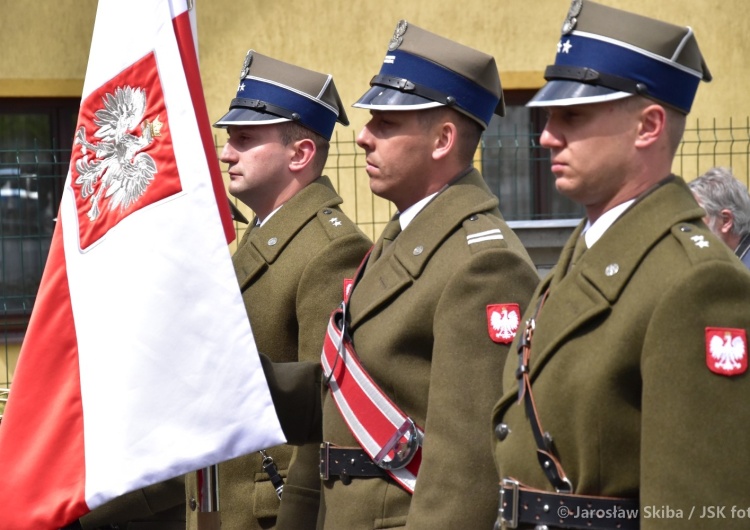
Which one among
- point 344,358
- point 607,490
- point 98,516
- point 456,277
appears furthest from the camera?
point 98,516

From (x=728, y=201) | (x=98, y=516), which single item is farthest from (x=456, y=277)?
(x=728, y=201)

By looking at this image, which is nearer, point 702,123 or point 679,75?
point 679,75

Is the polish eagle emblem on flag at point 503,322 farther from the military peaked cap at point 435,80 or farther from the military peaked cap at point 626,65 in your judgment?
the military peaked cap at point 435,80

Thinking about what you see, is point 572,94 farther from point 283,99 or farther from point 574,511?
point 283,99

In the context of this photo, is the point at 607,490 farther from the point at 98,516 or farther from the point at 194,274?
the point at 98,516

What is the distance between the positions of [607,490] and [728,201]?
2.77 metres

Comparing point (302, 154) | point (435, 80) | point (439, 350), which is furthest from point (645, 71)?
point (302, 154)

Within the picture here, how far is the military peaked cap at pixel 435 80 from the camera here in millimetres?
3654

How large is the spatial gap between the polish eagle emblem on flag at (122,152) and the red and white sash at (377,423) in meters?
0.67

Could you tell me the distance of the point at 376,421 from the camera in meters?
3.42

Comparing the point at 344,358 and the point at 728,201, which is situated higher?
the point at 728,201

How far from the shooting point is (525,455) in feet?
9.01

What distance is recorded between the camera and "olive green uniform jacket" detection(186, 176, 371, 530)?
164 inches

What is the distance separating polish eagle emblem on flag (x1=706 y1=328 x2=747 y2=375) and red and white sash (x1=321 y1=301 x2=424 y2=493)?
1.10 m
